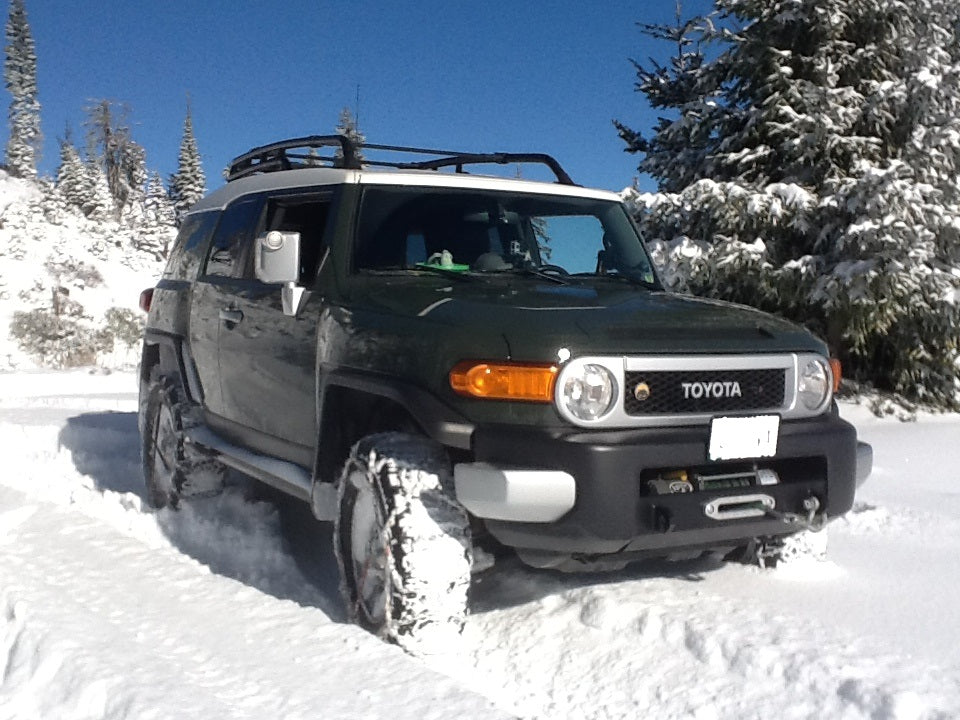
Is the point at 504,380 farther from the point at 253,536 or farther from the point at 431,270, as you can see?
the point at 253,536

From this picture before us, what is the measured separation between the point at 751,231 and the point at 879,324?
1.76 metres

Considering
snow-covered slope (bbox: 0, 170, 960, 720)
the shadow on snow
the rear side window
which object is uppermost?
the rear side window

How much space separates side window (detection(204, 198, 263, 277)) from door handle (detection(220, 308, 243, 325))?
0.83ft

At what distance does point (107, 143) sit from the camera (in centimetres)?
8150

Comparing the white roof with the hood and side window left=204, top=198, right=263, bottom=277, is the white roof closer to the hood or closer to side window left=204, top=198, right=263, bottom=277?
side window left=204, top=198, right=263, bottom=277

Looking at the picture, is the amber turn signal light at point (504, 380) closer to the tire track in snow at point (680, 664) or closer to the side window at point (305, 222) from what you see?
the tire track in snow at point (680, 664)

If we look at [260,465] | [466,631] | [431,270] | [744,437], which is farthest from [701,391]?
[260,465]

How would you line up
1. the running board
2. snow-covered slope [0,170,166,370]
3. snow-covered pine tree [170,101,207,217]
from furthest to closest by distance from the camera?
snow-covered pine tree [170,101,207,217]
snow-covered slope [0,170,166,370]
the running board

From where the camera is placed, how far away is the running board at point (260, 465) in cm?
414

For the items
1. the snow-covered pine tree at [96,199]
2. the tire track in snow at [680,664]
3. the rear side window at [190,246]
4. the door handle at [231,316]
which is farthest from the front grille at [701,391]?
the snow-covered pine tree at [96,199]

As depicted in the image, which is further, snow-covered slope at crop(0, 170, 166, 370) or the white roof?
snow-covered slope at crop(0, 170, 166, 370)

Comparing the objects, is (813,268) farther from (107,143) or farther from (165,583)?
(107,143)

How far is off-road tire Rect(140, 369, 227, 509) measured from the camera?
5.46 m

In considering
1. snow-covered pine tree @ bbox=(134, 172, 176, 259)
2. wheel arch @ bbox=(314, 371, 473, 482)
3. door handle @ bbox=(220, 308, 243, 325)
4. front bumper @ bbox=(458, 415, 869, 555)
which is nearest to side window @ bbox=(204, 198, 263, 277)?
door handle @ bbox=(220, 308, 243, 325)
